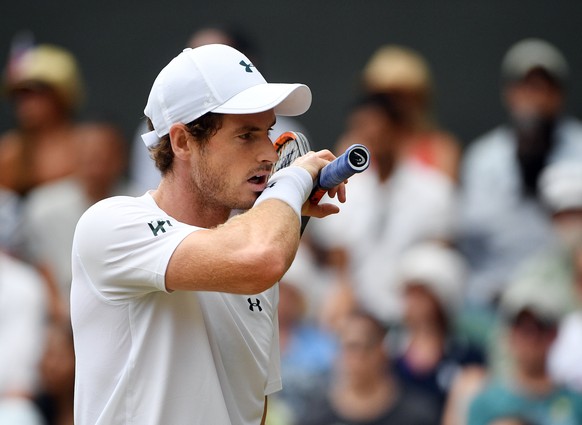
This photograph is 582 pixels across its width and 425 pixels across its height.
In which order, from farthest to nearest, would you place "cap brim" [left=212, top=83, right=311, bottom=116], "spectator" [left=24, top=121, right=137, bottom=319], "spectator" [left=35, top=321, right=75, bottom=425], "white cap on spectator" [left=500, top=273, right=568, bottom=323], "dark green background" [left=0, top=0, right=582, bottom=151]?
"dark green background" [left=0, top=0, right=582, bottom=151] < "spectator" [left=24, top=121, right=137, bottom=319] < "spectator" [left=35, top=321, right=75, bottom=425] < "white cap on spectator" [left=500, top=273, right=568, bottom=323] < "cap brim" [left=212, top=83, right=311, bottom=116]

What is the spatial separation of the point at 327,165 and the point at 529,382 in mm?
2474

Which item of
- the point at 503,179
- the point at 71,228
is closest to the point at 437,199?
the point at 503,179

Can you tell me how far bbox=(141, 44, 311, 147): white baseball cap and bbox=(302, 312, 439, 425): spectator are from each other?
8.41ft

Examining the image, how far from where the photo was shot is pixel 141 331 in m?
2.68

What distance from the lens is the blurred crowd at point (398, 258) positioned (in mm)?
5137

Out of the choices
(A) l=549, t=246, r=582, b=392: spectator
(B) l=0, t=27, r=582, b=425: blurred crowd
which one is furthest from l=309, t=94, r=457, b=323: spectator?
(A) l=549, t=246, r=582, b=392: spectator

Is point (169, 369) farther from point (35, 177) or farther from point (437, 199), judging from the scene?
point (35, 177)

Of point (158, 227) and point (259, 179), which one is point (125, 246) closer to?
point (158, 227)

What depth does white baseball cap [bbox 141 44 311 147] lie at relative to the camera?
9.05 feet

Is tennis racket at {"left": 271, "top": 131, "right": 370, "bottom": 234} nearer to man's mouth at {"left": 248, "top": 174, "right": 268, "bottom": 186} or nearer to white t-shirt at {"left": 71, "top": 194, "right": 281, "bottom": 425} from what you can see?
man's mouth at {"left": 248, "top": 174, "right": 268, "bottom": 186}

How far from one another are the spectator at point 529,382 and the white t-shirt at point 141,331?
237 centimetres

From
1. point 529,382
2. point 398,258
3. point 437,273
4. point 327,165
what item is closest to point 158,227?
point 327,165

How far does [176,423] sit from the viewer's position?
2668 mm

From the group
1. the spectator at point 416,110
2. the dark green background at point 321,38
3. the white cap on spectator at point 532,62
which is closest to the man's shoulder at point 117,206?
the spectator at point 416,110
